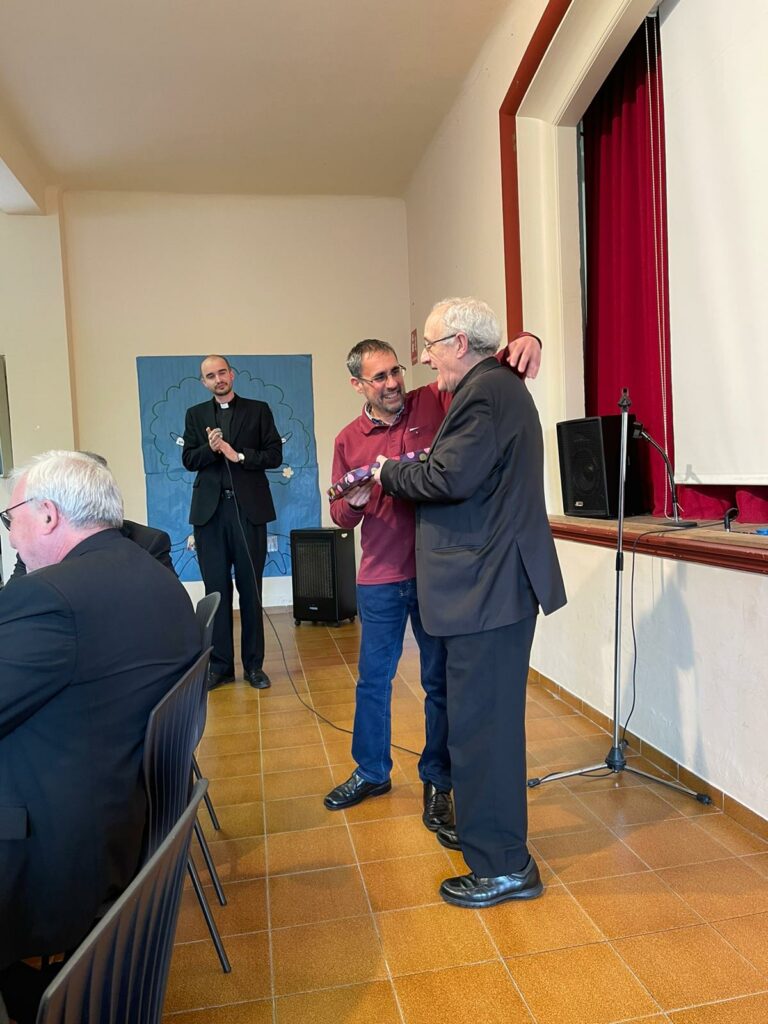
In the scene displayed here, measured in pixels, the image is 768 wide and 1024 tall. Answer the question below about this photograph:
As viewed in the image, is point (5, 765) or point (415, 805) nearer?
point (5, 765)

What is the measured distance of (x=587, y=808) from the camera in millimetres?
2451

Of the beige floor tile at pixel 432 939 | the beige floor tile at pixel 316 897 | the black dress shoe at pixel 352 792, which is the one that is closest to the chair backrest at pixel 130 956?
the beige floor tile at pixel 432 939

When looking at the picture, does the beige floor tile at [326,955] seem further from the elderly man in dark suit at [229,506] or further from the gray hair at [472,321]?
the elderly man in dark suit at [229,506]

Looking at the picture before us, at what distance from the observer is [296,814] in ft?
8.21

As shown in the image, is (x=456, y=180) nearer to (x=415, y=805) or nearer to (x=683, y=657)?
(x=683, y=657)

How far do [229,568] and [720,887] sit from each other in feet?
9.06

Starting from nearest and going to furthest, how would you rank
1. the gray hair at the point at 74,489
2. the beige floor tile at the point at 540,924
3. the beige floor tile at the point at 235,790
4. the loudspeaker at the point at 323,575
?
the gray hair at the point at 74,489 < the beige floor tile at the point at 540,924 < the beige floor tile at the point at 235,790 < the loudspeaker at the point at 323,575

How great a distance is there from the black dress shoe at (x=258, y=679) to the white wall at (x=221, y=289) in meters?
2.33

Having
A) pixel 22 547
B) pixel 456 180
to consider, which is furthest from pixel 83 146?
pixel 22 547

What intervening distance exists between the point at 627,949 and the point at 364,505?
52.7 inches

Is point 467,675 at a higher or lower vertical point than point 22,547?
lower

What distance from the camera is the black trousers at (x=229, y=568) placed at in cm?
394

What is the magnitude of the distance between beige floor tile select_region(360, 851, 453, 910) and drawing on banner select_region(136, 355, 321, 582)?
421 centimetres

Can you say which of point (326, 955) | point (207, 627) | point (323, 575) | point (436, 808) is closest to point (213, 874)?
point (326, 955)
